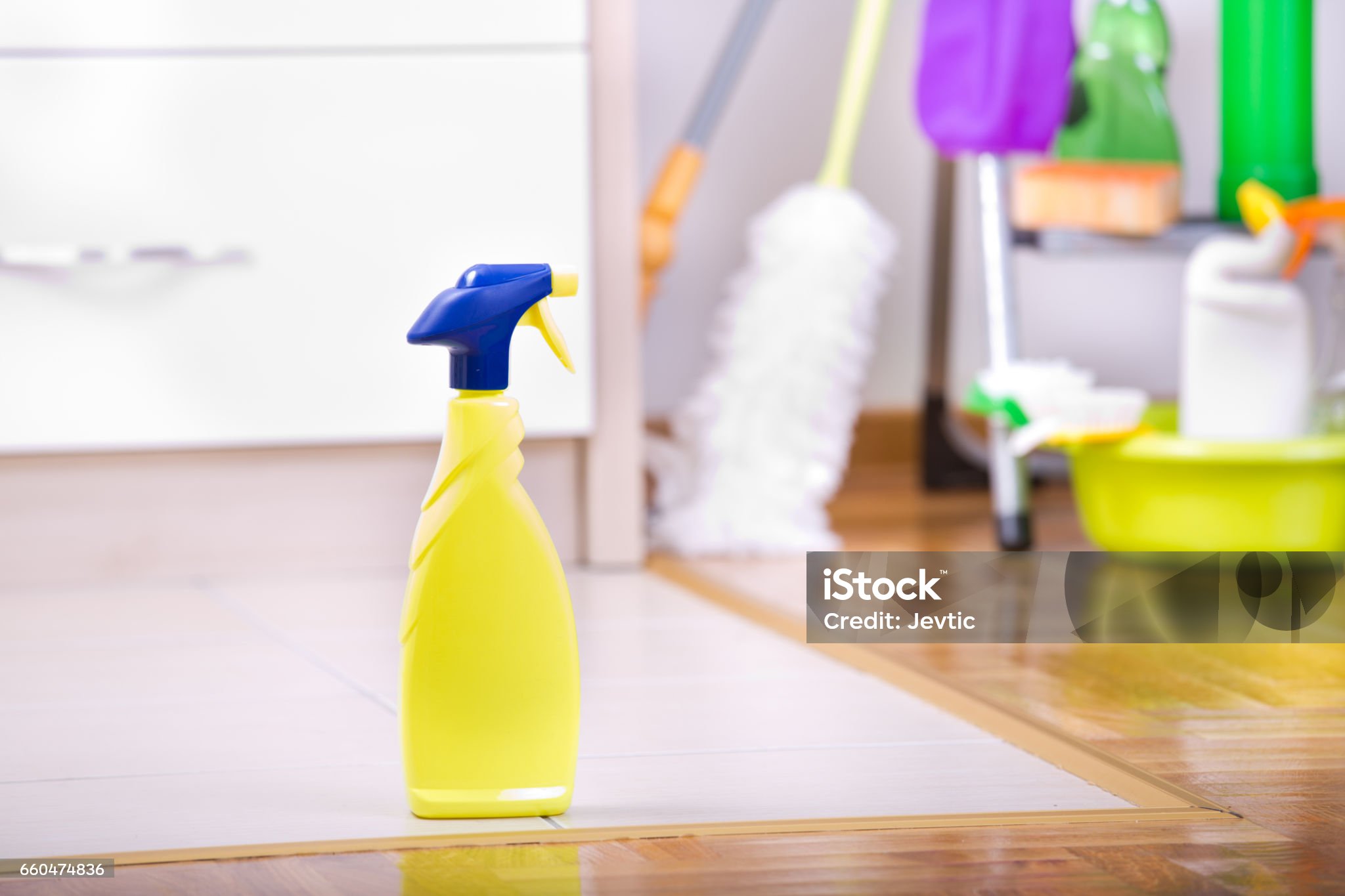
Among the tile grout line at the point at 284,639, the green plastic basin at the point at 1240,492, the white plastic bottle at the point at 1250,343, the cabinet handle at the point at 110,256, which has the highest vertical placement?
the cabinet handle at the point at 110,256

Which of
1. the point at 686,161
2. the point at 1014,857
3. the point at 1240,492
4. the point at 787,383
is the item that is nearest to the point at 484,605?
the point at 1014,857

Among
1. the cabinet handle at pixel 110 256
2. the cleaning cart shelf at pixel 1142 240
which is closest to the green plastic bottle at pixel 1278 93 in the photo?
the cleaning cart shelf at pixel 1142 240

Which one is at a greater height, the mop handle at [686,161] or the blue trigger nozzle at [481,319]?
the mop handle at [686,161]

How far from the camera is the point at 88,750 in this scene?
79 centimetres

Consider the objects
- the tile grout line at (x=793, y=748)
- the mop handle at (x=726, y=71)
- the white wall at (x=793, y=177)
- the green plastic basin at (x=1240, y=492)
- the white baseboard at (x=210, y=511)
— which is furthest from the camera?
the white wall at (x=793, y=177)

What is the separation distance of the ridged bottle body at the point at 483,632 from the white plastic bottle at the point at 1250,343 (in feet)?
2.56

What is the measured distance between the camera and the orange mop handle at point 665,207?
155cm

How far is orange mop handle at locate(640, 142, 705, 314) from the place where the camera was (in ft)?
5.07

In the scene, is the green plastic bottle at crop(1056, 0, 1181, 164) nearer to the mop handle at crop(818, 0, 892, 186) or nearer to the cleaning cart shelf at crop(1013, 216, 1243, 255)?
the cleaning cart shelf at crop(1013, 216, 1243, 255)

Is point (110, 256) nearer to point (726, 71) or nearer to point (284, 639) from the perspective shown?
point (284, 639)

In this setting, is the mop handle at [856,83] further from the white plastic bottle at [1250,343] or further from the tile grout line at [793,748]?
the tile grout line at [793,748]

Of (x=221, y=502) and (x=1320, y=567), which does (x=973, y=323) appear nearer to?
(x=1320, y=567)

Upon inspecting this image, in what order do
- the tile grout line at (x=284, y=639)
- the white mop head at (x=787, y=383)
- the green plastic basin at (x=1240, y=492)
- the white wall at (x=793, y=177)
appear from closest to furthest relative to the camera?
the tile grout line at (x=284, y=639), the green plastic basin at (x=1240, y=492), the white mop head at (x=787, y=383), the white wall at (x=793, y=177)

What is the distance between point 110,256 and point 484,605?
0.79 m
